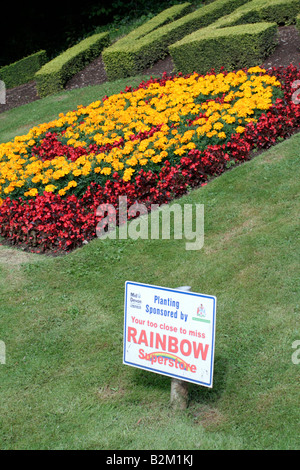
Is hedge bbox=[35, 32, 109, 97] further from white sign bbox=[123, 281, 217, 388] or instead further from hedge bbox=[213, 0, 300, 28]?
white sign bbox=[123, 281, 217, 388]

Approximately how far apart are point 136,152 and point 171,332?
4464mm

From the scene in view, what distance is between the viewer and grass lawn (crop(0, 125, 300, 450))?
3869 millimetres

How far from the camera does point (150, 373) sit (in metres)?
4.55

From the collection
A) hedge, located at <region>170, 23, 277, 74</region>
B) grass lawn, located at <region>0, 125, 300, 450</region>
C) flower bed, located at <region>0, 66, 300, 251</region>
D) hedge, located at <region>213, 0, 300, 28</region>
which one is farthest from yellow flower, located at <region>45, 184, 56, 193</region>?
hedge, located at <region>213, 0, 300, 28</region>

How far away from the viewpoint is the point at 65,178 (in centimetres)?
791

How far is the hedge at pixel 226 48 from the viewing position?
11141mm

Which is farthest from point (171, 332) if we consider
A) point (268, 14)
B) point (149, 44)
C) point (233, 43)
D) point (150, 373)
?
point (268, 14)

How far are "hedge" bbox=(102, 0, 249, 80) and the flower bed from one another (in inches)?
147

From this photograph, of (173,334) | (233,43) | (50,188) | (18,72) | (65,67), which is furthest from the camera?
(18,72)

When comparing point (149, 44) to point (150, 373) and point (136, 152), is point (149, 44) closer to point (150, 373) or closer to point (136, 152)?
point (136, 152)

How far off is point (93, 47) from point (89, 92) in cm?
320

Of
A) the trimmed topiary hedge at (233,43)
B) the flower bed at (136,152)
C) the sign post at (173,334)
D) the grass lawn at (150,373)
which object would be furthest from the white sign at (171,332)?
the trimmed topiary hedge at (233,43)

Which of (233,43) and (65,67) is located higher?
(65,67)

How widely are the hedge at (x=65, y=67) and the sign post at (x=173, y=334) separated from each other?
1161 centimetres
